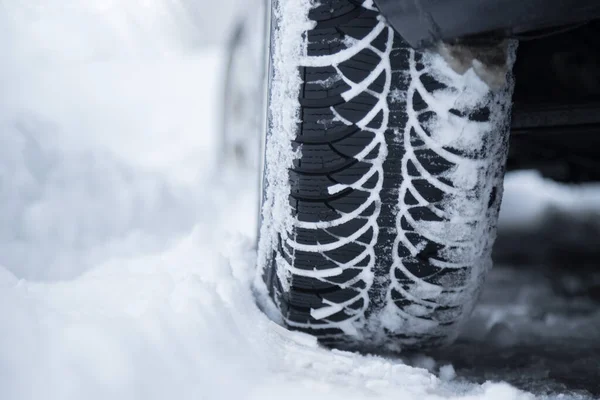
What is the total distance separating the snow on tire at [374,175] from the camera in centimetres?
57

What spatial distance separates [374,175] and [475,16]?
23cm

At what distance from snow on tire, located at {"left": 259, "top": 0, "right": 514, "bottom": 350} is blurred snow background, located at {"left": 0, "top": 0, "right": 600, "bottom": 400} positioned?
82 millimetres

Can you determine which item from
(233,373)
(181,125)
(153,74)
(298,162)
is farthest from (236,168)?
(233,373)

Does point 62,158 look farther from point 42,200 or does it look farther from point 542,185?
point 542,185

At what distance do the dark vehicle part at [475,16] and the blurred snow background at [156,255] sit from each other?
0.39 meters

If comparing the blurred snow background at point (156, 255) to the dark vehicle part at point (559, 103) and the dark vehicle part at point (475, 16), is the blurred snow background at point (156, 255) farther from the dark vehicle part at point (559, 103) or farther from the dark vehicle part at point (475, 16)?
the dark vehicle part at point (475, 16)

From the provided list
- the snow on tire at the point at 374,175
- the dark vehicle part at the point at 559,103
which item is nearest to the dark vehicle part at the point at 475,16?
the snow on tire at the point at 374,175

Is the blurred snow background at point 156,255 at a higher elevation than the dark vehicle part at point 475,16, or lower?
lower

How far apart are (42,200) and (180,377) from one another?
2.51ft

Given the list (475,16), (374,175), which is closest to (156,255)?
(374,175)

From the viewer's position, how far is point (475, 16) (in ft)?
1.44

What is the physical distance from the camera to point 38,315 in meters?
0.49

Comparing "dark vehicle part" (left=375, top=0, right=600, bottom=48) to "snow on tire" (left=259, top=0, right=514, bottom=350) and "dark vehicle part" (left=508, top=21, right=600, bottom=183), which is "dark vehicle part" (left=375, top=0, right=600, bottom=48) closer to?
"snow on tire" (left=259, top=0, right=514, bottom=350)

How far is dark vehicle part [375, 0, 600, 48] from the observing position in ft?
1.30
